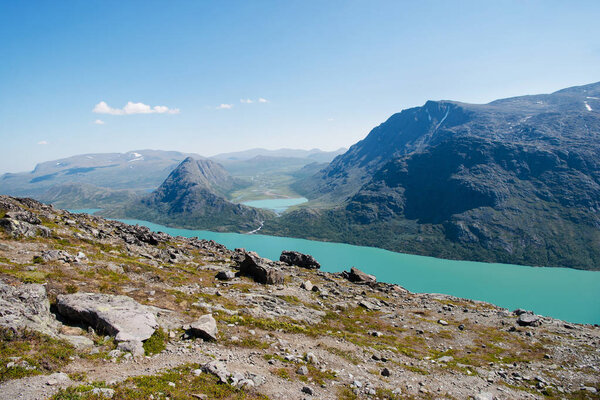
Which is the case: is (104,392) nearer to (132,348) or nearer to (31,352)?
(132,348)

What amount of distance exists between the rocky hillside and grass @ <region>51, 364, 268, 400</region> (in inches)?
3.5

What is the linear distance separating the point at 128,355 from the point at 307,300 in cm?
2874

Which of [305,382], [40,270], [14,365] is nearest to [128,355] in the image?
[14,365]

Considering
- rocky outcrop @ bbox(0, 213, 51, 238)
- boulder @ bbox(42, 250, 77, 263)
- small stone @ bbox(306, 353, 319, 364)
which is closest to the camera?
small stone @ bbox(306, 353, 319, 364)

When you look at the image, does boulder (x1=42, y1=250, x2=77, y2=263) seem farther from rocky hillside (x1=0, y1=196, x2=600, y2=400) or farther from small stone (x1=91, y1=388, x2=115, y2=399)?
small stone (x1=91, y1=388, x2=115, y2=399)

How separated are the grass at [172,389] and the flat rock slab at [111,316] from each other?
4684mm

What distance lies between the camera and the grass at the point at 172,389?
47.6ft

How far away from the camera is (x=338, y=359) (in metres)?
26.0

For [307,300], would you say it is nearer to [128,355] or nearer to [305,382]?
[305,382]

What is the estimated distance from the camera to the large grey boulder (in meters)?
18.3

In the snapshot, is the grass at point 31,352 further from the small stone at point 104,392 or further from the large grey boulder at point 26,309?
the small stone at point 104,392

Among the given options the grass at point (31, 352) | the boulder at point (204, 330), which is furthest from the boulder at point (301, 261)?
the grass at point (31, 352)

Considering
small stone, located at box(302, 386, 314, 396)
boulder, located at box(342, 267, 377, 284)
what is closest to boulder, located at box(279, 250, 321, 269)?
boulder, located at box(342, 267, 377, 284)

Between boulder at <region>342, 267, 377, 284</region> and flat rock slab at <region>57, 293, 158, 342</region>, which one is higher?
flat rock slab at <region>57, 293, 158, 342</region>
